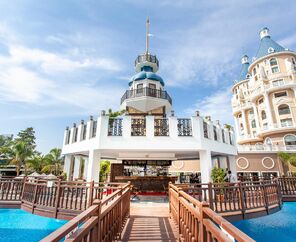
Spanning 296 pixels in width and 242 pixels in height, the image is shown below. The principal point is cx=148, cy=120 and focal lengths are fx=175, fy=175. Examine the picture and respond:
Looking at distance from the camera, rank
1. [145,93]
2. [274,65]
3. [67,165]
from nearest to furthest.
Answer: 1. [67,165]
2. [145,93]
3. [274,65]

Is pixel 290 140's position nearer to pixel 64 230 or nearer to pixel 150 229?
pixel 150 229

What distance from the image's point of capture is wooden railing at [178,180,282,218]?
650 cm

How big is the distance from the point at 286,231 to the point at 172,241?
6.06m

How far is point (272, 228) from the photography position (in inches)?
288

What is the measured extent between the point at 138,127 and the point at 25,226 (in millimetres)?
6758

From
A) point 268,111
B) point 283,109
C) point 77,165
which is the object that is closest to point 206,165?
point 77,165

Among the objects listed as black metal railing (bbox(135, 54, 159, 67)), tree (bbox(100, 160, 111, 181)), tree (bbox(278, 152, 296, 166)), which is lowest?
tree (bbox(100, 160, 111, 181))

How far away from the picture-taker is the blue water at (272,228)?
652 centimetres

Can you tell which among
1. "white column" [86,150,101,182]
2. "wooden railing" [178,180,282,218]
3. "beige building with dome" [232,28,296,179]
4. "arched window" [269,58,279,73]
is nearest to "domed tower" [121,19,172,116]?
"white column" [86,150,101,182]

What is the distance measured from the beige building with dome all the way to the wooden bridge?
11927 millimetres

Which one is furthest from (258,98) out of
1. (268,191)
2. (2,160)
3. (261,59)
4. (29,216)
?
(2,160)

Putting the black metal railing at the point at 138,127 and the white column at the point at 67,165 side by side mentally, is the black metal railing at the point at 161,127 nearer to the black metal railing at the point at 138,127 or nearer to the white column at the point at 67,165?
the black metal railing at the point at 138,127

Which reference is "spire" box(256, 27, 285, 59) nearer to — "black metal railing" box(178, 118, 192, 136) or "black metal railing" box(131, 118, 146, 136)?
"black metal railing" box(178, 118, 192, 136)

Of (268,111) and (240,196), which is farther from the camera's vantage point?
(268,111)
